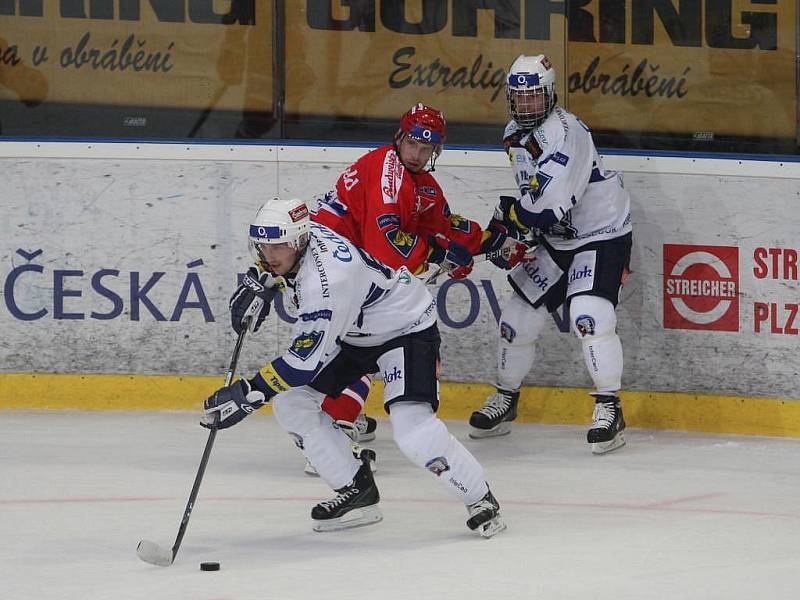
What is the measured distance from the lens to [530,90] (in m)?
5.93

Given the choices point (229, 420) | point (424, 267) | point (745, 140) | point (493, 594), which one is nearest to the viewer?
point (493, 594)

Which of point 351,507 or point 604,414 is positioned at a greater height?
point 604,414

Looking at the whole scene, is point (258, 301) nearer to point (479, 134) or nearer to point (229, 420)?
point (229, 420)

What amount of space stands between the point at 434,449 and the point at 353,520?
44cm

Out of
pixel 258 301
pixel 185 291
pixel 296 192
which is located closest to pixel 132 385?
pixel 185 291

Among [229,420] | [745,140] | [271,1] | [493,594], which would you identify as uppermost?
[271,1]

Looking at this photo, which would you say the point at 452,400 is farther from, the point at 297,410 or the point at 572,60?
the point at 297,410

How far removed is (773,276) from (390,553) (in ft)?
7.88

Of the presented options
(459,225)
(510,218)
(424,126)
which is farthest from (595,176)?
(424,126)

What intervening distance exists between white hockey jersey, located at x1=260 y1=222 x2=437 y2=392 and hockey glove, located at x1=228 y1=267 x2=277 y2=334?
1.17 feet

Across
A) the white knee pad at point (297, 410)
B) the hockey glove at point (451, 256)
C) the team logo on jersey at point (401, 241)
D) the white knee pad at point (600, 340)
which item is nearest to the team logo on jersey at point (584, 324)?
the white knee pad at point (600, 340)

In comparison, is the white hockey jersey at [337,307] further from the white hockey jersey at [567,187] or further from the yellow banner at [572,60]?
the yellow banner at [572,60]

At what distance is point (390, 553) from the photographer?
4.50 metres

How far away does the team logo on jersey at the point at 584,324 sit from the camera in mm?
5977
